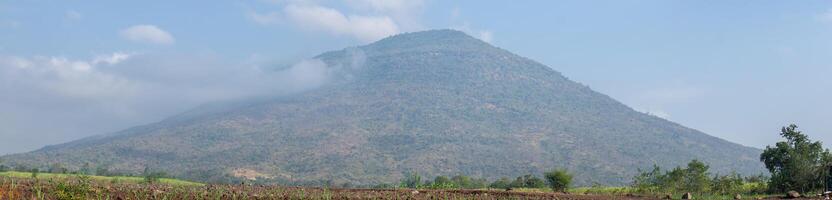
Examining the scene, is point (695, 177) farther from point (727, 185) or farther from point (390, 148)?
point (390, 148)

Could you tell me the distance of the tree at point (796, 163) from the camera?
31266 mm

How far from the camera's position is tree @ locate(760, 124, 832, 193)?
103ft

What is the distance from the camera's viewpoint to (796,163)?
105ft

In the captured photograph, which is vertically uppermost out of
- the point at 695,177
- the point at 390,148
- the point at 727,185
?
the point at 390,148

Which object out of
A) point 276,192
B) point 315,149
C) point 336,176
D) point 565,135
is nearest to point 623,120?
point 565,135

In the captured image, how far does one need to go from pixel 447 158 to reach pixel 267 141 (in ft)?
116

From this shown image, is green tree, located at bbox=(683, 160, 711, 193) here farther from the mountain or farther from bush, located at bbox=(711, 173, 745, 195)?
the mountain

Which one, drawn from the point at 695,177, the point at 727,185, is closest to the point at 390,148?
the point at 695,177

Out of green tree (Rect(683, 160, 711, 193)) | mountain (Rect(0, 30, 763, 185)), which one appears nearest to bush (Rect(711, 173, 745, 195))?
green tree (Rect(683, 160, 711, 193))

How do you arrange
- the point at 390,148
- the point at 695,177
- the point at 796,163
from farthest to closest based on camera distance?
the point at 390,148 → the point at 695,177 → the point at 796,163

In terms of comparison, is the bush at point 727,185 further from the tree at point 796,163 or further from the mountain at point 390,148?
the mountain at point 390,148

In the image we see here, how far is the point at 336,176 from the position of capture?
11131cm

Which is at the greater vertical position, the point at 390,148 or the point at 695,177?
the point at 390,148

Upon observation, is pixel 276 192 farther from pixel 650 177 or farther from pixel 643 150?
pixel 643 150
